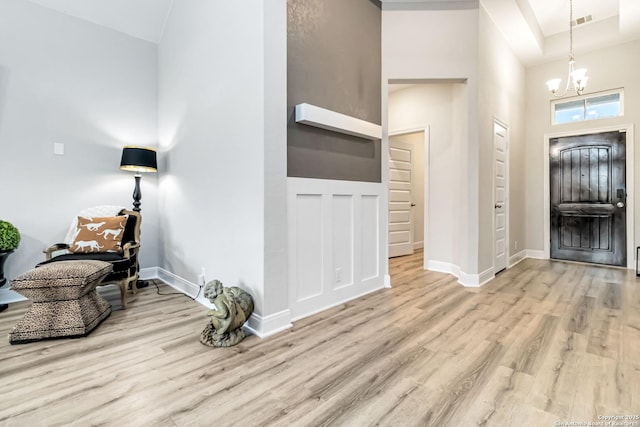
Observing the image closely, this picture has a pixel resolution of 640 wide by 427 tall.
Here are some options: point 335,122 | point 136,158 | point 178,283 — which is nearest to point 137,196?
point 136,158

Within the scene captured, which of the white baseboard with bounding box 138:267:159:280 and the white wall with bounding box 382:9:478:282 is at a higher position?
the white wall with bounding box 382:9:478:282

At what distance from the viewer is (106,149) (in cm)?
354

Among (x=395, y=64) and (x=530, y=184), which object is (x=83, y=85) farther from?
(x=530, y=184)

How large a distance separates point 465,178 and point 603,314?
176 centimetres

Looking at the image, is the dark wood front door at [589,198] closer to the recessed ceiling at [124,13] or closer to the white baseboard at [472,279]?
the white baseboard at [472,279]

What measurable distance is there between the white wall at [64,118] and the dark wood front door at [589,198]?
6072 mm

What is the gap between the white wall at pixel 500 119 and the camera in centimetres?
363

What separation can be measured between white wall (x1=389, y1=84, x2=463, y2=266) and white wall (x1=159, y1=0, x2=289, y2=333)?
270 cm

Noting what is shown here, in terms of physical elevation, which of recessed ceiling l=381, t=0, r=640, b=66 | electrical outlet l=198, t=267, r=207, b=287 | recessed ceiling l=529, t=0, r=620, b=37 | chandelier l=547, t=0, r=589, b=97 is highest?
recessed ceiling l=529, t=0, r=620, b=37

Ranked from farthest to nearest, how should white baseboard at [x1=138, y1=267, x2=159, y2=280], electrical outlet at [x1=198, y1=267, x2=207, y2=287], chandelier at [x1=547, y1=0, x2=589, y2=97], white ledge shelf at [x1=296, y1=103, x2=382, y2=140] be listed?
white baseboard at [x1=138, y1=267, x2=159, y2=280] < chandelier at [x1=547, y1=0, x2=589, y2=97] < electrical outlet at [x1=198, y1=267, x2=207, y2=287] < white ledge shelf at [x1=296, y1=103, x2=382, y2=140]

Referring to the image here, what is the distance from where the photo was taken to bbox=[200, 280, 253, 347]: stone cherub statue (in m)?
2.02

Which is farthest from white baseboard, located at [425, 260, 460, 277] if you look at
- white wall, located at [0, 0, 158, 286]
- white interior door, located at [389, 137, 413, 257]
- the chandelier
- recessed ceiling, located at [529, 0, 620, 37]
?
white wall, located at [0, 0, 158, 286]

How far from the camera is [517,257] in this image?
16.0 feet

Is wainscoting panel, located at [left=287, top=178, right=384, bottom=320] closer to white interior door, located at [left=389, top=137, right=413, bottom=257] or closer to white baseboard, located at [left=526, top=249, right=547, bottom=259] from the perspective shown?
white interior door, located at [left=389, top=137, right=413, bottom=257]
